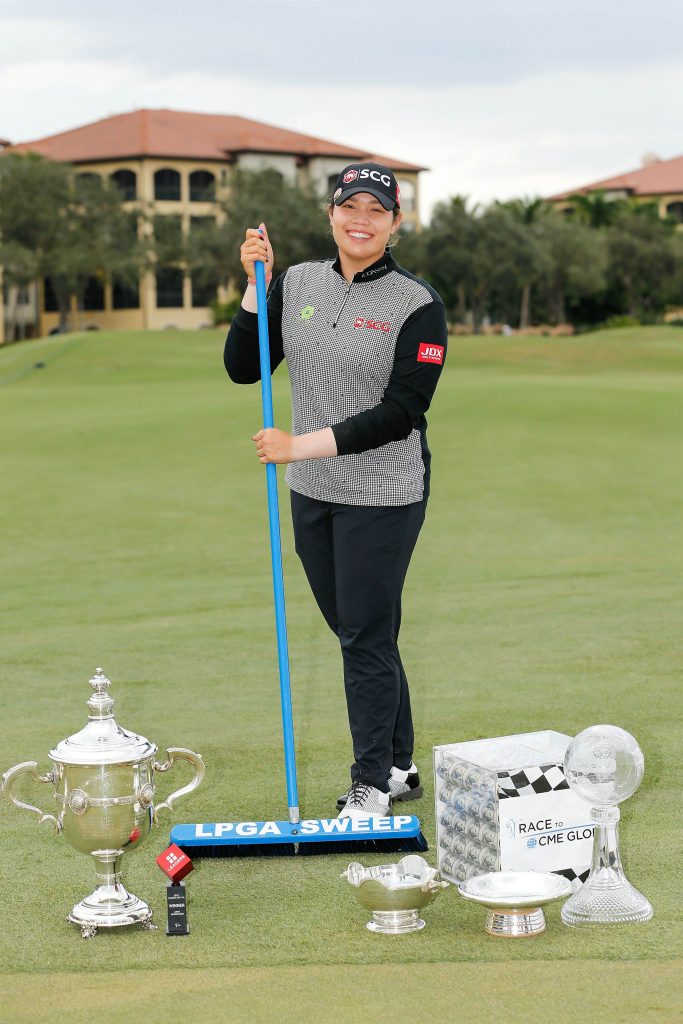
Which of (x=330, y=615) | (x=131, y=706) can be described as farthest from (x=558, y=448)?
(x=330, y=615)

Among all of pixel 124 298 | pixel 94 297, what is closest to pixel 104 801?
pixel 124 298

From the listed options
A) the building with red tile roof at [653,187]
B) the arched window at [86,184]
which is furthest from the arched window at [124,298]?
the building with red tile roof at [653,187]

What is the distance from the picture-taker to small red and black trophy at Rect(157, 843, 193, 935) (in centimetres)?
379

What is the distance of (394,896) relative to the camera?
3.76 metres

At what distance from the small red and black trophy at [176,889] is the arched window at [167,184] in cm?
9342

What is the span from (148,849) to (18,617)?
5423 millimetres

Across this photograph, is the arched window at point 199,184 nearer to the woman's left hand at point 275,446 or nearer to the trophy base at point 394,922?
the woman's left hand at point 275,446

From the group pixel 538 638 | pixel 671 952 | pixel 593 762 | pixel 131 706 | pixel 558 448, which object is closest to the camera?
pixel 671 952

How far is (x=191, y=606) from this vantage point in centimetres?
1008

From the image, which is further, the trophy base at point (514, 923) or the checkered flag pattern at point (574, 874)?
the checkered flag pattern at point (574, 874)

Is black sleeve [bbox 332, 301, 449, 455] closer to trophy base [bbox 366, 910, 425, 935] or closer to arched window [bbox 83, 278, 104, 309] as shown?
trophy base [bbox 366, 910, 425, 935]

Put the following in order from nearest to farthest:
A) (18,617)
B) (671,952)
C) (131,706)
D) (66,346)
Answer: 1. (671,952)
2. (131,706)
3. (18,617)
4. (66,346)

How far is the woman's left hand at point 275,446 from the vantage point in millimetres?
4539

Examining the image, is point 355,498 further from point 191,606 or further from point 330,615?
point 191,606
